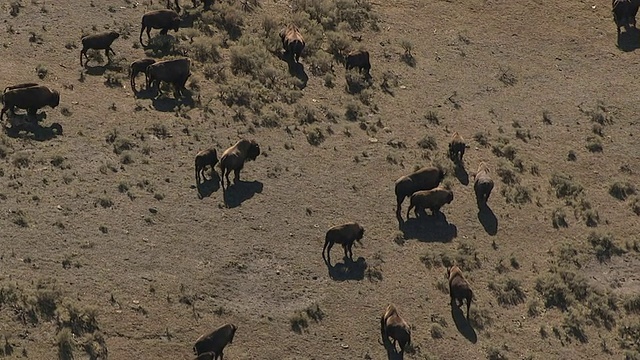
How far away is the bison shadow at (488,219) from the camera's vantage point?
34.8m

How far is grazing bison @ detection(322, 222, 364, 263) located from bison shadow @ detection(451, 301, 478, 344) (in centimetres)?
333

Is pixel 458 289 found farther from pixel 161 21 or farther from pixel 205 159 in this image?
pixel 161 21

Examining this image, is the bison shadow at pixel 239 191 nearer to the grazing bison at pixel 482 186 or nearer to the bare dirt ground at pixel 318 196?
the bare dirt ground at pixel 318 196

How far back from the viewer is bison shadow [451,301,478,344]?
Answer: 30312mm

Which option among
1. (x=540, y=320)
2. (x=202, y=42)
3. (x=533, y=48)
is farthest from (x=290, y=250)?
(x=533, y=48)

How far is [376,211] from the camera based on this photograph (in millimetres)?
34781

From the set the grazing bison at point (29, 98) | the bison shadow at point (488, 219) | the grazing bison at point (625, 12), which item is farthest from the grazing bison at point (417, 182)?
the grazing bison at point (625, 12)

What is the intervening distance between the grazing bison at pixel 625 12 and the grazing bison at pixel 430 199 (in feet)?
57.2

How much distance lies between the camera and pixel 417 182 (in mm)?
35219

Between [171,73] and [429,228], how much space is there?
1090 centimetres

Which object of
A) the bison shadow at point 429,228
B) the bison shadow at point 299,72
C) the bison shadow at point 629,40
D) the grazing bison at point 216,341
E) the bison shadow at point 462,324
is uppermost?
the grazing bison at point 216,341

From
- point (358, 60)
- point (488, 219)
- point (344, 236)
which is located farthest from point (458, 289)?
point (358, 60)

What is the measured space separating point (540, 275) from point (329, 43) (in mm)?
15708

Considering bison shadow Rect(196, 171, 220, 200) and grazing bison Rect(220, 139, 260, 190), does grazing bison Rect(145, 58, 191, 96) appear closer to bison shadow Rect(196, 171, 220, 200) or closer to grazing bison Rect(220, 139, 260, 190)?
grazing bison Rect(220, 139, 260, 190)
